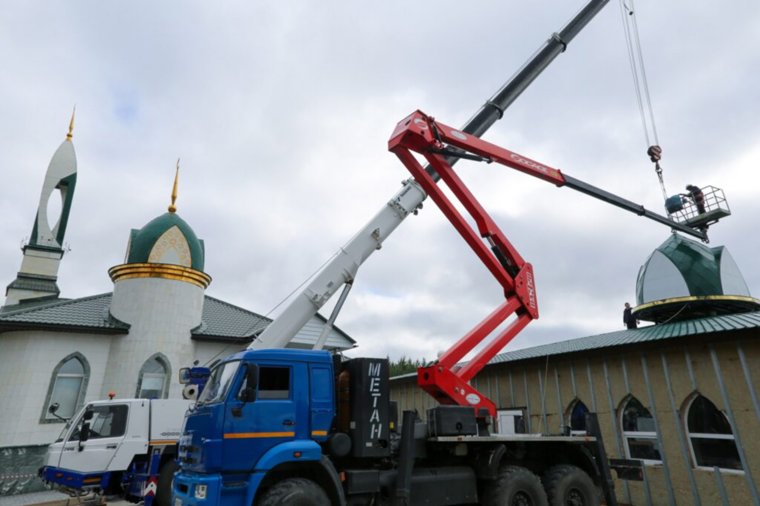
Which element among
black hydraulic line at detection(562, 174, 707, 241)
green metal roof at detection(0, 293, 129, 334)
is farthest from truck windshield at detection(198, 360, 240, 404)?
green metal roof at detection(0, 293, 129, 334)

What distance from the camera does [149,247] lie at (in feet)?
64.7

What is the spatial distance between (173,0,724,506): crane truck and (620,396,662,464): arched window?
3.04 metres

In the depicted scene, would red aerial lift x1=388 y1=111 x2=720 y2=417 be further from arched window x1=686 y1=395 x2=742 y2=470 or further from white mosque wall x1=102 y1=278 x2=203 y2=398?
white mosque wall x1=102 y1=278 x2=203 y2=398

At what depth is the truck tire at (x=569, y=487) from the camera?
9.20 metres

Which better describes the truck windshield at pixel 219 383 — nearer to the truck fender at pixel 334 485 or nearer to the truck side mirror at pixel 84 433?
the truck fender at pixel 334 485

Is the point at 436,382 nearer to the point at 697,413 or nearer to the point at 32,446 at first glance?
the point at 697,413

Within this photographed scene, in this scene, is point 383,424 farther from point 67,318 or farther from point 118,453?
point 67,318

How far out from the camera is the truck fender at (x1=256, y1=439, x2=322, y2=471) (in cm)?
694

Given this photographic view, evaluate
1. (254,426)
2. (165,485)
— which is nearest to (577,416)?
(254,426)

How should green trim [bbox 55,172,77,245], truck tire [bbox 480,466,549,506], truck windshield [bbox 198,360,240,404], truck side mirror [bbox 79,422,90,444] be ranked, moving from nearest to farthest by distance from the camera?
1. truck windshield [bbox 198,360,240,404]
2. truck tire [bbox 480,466,549,506]
3. truck side mirror [bbox 79,422,90,444]
4. green trim [bbox 55,172,77,245]

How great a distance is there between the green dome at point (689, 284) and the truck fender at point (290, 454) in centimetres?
1388

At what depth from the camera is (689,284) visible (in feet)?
50.7

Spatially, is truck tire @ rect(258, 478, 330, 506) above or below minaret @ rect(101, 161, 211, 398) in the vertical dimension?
below

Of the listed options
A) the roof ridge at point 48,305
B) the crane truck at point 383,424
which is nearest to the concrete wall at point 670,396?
the crane truck at point 383,424
